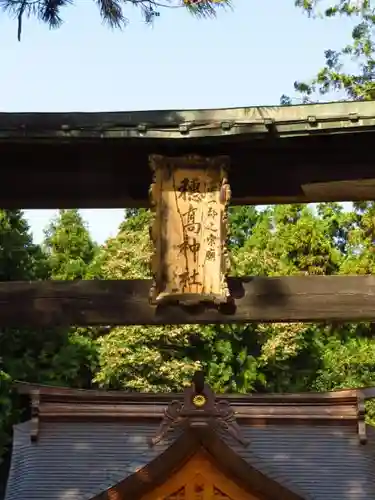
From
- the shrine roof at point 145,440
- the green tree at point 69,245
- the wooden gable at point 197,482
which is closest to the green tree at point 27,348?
the green tree at point 69,245

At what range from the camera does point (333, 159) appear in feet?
13.8

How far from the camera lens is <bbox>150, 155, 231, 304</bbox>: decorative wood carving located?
13.4 feet

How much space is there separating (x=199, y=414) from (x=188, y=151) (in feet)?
5.91

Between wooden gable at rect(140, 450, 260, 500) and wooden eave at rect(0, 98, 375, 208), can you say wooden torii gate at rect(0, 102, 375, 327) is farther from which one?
wooden gable at rect(140, 450, 260, 500)

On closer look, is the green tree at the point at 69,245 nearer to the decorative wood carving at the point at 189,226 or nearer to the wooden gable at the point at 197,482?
the wooden gable at the point at 197,482

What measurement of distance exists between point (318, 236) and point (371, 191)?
66.0ft

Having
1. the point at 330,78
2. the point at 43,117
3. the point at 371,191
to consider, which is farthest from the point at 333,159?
the point at 330,78

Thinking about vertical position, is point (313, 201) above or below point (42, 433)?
above

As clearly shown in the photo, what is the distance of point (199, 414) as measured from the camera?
17.0ft

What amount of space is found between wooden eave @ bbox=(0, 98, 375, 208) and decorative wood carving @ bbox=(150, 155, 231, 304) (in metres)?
0.10

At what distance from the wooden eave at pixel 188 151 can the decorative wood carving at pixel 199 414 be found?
1484 millimetres

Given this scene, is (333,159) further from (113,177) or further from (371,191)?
(113,177)

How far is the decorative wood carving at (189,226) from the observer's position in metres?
4.10

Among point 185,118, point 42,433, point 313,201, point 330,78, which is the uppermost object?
point 330,78
